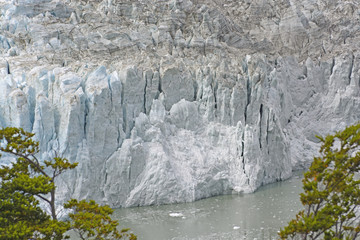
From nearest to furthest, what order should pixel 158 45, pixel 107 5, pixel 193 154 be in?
pixel 193 154
pixel 158 45
pixel 107 5

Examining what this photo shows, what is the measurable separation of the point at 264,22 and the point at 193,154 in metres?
16.7

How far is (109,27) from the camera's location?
967 inches

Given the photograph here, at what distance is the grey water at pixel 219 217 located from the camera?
15.2 m

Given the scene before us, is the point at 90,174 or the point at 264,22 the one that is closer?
the point at 90,174

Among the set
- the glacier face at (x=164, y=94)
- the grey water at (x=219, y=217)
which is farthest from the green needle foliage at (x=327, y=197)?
the glacier face at (x=164, y=94)

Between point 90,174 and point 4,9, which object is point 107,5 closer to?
point 4,9

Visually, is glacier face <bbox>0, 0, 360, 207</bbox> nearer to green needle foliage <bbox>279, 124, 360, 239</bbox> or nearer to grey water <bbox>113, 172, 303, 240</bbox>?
grey water <bbox>113, 172, 303, 240</bbox>

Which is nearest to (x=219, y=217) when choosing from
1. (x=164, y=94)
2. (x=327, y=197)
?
(x=164, y=94)

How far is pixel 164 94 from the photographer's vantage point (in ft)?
70.4

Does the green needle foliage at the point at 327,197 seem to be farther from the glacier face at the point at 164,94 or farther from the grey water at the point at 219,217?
the glacier face at the point at 164,94

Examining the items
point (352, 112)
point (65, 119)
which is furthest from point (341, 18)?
point (65, 119)

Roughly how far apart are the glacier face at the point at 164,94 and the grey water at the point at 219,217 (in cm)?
84

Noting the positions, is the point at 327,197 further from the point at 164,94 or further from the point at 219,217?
the point at 164,94

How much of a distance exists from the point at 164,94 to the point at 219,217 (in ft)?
23.7
